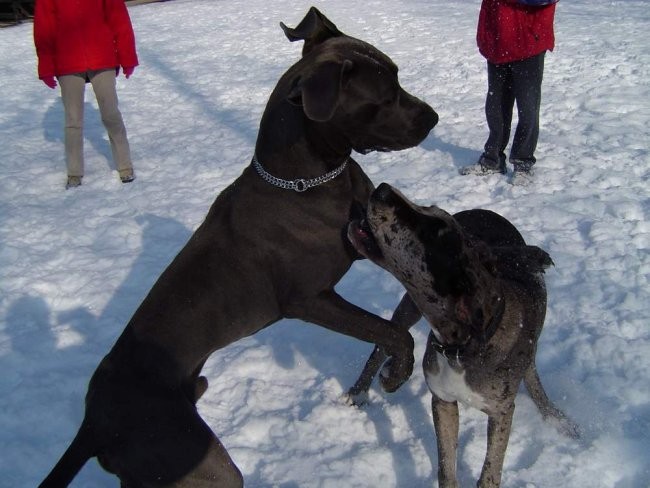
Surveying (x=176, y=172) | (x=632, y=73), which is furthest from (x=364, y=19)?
(x=176, y=172)

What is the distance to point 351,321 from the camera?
2789 millimetres

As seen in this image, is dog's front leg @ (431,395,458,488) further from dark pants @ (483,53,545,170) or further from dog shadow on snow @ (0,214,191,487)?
dark pants @ (483,53,545,170)

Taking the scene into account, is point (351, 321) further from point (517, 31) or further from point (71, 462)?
point (517, 31)

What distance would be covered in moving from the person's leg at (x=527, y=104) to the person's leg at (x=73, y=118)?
4.49m

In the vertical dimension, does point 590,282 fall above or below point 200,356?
below

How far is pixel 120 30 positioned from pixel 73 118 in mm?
1098

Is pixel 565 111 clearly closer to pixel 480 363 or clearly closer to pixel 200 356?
pixel 480 363

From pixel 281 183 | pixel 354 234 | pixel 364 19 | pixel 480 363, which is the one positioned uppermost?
pixel 281 183

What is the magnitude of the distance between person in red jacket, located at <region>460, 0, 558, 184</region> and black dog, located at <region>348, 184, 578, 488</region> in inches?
116

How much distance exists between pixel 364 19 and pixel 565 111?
7.80 m

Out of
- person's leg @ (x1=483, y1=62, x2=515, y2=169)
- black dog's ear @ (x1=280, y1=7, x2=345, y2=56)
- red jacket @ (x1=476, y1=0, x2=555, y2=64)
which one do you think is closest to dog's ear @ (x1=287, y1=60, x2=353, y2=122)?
black dog's ear @ (x1=280, y1=7, x2=345, y2=56)

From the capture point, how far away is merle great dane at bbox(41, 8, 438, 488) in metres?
2.46

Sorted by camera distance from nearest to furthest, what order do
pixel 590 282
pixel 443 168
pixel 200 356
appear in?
pixel 200 356, pixel 590 282, pixel 443 168

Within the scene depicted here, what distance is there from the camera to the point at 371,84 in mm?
2691
